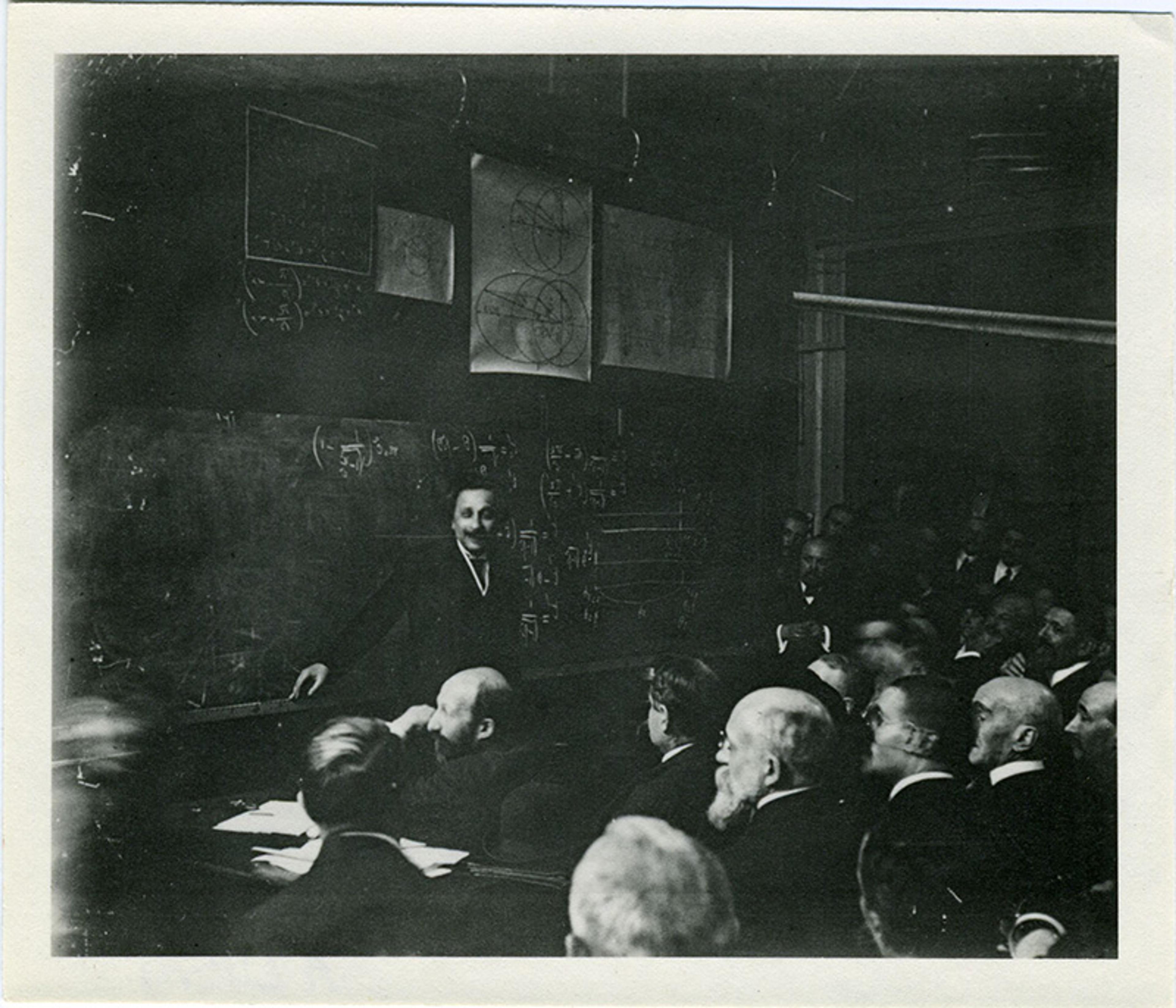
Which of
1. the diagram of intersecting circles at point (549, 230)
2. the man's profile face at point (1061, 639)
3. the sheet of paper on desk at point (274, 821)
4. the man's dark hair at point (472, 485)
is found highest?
the diagram of intersecting circles at point (549, 230)

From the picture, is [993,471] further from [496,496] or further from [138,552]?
[138,552]

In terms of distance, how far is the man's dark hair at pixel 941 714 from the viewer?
6.39ft

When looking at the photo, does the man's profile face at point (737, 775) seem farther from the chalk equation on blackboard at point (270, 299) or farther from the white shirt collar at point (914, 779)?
the chalk equation on blackboard at point (270, 299)

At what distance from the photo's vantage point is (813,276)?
78.3 inches

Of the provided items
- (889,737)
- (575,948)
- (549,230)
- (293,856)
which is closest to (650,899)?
(575,948)

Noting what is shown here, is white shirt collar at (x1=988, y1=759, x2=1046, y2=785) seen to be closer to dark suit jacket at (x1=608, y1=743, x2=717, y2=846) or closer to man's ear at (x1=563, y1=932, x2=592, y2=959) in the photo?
dark suit jacket at (x1=608, y1=743, x2=717, y2=846)

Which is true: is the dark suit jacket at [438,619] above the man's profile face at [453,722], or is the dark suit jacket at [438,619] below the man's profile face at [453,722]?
above

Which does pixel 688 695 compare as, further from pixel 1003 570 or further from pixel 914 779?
pixel 1003 570

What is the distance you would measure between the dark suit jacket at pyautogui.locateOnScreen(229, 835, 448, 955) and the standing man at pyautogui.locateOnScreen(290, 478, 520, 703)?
0.25m

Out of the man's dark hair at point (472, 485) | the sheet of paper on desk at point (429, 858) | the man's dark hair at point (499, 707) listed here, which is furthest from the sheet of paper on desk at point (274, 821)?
the man's dark hair at point (472, 485)

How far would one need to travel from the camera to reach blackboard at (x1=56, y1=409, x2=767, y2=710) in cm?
191

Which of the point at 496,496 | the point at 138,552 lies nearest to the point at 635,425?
the point at 496,496

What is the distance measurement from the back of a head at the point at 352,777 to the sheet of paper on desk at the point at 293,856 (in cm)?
4

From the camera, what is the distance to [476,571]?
198cm
